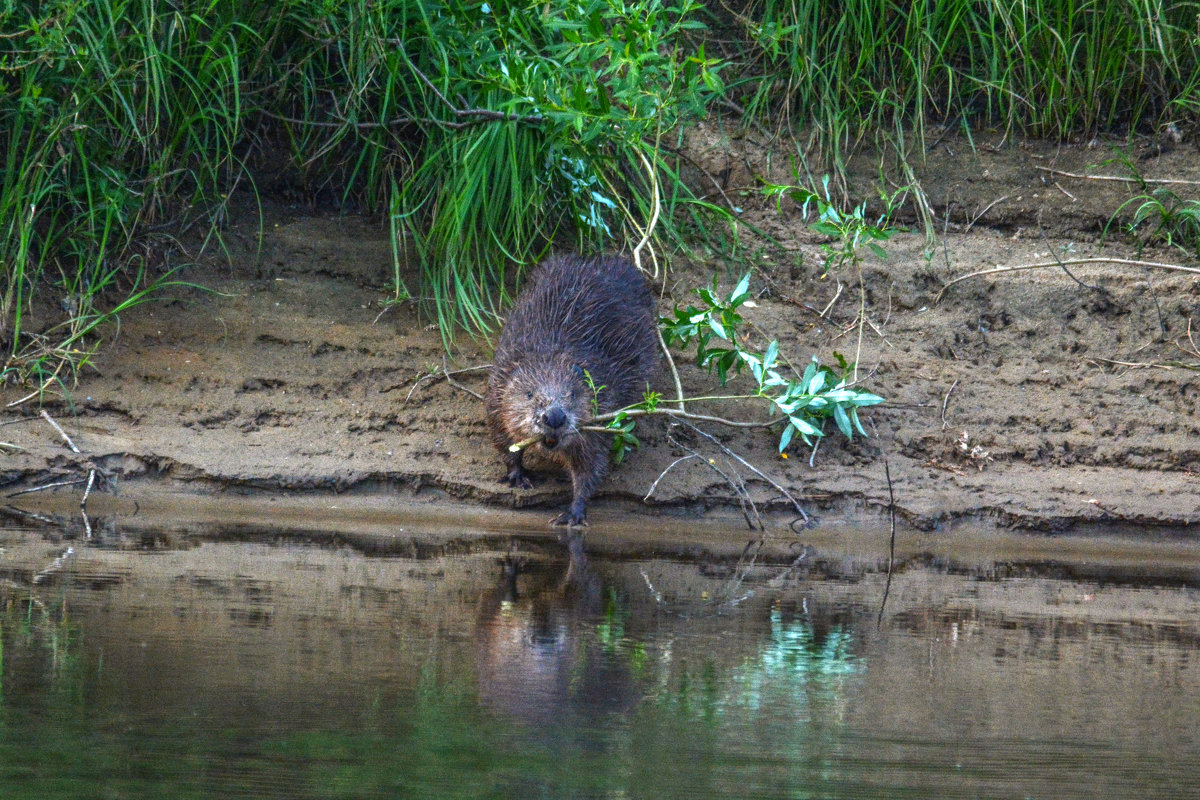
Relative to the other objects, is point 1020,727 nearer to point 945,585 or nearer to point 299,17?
point 945,585

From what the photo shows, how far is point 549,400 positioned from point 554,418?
0.61 feet

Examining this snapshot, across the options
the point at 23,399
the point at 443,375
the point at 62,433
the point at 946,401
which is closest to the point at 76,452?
the point at 62,433

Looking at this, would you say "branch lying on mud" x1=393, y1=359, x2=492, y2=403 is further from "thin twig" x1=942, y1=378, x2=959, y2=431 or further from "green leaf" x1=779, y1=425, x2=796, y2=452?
"thin twig" x1=942, y1=378, x2=959, y2=431

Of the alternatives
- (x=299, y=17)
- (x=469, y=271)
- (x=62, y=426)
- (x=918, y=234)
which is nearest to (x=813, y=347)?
(x=918, y=234)

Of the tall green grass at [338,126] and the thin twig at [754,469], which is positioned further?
the tall green grass at [338,126]

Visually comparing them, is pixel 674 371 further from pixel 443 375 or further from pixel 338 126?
pixel 338 126

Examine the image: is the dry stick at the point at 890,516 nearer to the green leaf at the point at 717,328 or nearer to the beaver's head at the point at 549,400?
the green leaf at the point at 717,328

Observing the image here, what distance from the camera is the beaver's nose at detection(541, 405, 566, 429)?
17.1 ft

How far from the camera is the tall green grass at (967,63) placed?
691cm

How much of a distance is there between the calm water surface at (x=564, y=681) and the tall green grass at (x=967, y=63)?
3.55m

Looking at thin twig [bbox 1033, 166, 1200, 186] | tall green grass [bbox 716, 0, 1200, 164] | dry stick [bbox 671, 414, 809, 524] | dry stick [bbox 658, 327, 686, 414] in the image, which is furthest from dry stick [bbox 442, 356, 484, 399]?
thin twig [bbox 1033, 166, 1200, 186]

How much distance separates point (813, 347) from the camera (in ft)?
20.3

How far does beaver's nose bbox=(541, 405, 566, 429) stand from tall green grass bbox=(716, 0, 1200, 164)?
2607mm

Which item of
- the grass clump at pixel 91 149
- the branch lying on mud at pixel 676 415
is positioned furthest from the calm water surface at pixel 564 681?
the grass clump at pixel 91 149
